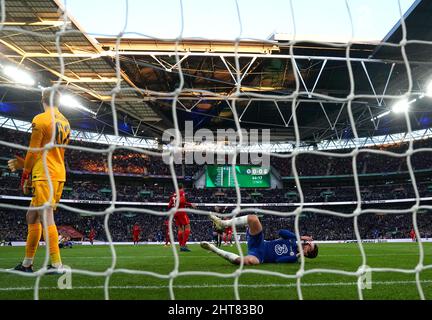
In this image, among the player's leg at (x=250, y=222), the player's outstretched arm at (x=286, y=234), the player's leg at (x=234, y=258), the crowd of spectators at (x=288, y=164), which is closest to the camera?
the player's leg at (x=250, y=222)

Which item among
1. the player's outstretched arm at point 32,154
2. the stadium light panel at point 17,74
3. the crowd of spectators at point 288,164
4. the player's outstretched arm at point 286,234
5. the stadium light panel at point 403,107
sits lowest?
the player's outstretched arm at point 286,234

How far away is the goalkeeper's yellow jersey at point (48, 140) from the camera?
369cm

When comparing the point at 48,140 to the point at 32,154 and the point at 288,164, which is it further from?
the point at 288,164

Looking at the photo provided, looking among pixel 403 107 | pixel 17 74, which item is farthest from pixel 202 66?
pixel 403 107

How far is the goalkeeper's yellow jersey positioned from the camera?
12.1 feet

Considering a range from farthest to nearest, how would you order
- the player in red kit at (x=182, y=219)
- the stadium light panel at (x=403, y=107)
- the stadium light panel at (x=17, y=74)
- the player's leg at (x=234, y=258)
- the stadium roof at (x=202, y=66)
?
the stadium light panel at (x=17, y=74) < the stadium roof at (x=202, y=66) < the player in red kit at (x=182, y=219) < the player's leg at (x=234, y=258) < the stadium light panel at (x=403, y=107)

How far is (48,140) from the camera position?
149 inches

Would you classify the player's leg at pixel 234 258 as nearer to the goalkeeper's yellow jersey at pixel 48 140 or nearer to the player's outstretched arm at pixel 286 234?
the player's outstretched arm at pixel 286 234

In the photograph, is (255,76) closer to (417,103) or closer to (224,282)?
(417,103)

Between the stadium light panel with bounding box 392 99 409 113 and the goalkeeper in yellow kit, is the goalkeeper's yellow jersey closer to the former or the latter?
the goalkeeper in yellow kit

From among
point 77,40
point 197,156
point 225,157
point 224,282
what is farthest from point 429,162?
point 224,282

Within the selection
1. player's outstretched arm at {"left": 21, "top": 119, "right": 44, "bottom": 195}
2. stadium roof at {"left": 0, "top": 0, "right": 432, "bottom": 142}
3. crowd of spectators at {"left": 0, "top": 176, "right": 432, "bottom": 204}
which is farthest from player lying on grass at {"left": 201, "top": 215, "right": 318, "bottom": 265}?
crowd of spectators at {"left": 0, "top": 176, "right": 432, "bottom": 204}

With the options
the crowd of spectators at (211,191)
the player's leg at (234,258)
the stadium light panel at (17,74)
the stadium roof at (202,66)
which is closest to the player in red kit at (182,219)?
the stadium roof at (202,66)
